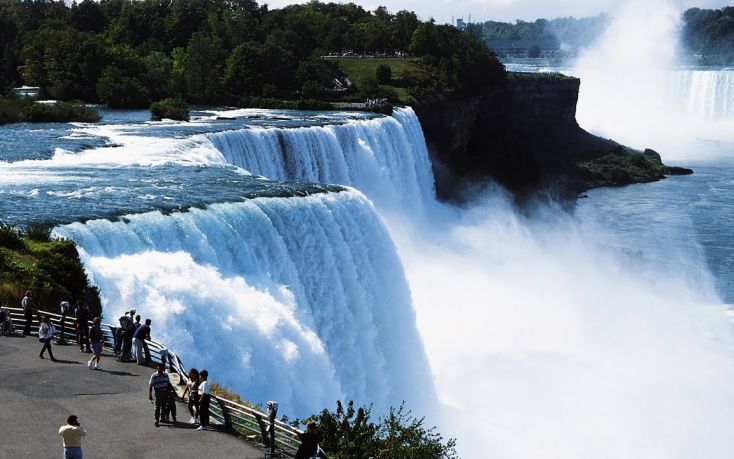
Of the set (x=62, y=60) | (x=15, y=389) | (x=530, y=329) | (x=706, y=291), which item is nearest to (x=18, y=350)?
(x=15, y=389)

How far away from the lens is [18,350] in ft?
61.4

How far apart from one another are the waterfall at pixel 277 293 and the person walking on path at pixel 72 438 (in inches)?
311

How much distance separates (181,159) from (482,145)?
40.8 m

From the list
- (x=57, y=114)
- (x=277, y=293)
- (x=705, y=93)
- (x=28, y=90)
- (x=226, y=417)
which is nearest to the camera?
(x=226, y=417)

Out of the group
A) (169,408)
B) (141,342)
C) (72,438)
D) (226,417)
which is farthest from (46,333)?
(72,438)

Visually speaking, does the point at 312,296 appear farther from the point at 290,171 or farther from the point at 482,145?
the point at 482,145

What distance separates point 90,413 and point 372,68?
64.0m

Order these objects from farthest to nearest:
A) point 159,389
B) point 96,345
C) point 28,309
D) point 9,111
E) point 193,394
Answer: point 9,111
point 28,309
point 96,345
point 193,394
point 159,389

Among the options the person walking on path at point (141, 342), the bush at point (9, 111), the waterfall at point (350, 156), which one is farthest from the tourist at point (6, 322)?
the bush at point (9, 111)

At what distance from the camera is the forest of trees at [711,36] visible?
17312 centimetres

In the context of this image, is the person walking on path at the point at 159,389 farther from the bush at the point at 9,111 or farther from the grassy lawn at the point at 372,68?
the grassy lawn at the point at 372,68

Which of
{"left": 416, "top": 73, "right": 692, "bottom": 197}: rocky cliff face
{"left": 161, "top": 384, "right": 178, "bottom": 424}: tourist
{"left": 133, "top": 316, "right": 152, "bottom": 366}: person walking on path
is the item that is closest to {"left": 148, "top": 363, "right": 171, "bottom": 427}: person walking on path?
{"left": 161, "top": 384, "right": 178, "bottom": 424}: tourist

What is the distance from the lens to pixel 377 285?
29922 mm

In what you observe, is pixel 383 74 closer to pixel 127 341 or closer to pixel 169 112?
pixel 169 112
